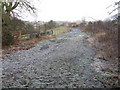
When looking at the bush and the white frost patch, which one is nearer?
the white frost patch

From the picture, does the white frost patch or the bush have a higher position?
the bush

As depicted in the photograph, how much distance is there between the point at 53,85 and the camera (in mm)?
3109

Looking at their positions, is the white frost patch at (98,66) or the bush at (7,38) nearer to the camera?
the white frost patch at (98,66)

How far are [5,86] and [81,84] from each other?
7.20 ft

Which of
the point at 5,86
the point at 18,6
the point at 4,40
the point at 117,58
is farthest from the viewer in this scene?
the point at 18,6

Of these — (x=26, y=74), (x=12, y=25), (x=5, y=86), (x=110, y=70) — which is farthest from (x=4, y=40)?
(x=110, y=70)

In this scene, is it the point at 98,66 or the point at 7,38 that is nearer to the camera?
the point at 98,66

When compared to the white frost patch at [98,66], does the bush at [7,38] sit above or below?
above

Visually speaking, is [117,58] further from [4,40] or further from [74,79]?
[4,40]

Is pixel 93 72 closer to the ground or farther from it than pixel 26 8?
closer to the ground

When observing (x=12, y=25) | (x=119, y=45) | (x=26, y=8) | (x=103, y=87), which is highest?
(x=26, y=8)

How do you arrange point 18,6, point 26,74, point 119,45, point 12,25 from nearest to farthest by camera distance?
point 26,74 → point 119,45 → point 12,25 → point 18,6

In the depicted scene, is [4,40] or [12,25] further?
[12,25]

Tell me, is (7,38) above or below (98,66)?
above
